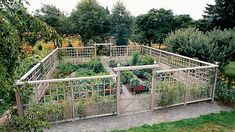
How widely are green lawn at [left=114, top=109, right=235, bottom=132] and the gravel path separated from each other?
9.5 inches

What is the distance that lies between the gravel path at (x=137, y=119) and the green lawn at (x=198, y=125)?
0.79 feet

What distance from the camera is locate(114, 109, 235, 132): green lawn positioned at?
4.89 meters

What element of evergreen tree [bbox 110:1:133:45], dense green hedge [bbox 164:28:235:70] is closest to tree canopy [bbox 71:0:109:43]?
evergreen tree [bbox 110:1:133:45]

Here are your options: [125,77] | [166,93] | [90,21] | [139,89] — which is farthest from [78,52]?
[166,93]

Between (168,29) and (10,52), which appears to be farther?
(168,29)

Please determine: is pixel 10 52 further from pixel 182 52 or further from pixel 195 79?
pixel 182 52

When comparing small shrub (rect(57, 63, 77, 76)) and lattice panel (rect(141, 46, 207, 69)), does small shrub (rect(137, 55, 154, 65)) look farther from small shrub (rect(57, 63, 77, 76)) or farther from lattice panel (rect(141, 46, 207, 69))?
small shrub (rect(57, 63, 77, 76))

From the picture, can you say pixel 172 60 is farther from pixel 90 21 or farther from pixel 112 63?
pixel 90 21

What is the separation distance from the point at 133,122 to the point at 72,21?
42.8 feet

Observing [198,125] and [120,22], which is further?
[120,22]

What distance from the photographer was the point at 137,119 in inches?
214

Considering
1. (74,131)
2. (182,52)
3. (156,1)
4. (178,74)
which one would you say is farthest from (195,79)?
(156,1)

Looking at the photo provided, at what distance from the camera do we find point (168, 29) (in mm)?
16109

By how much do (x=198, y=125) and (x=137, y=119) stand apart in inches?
61.5
